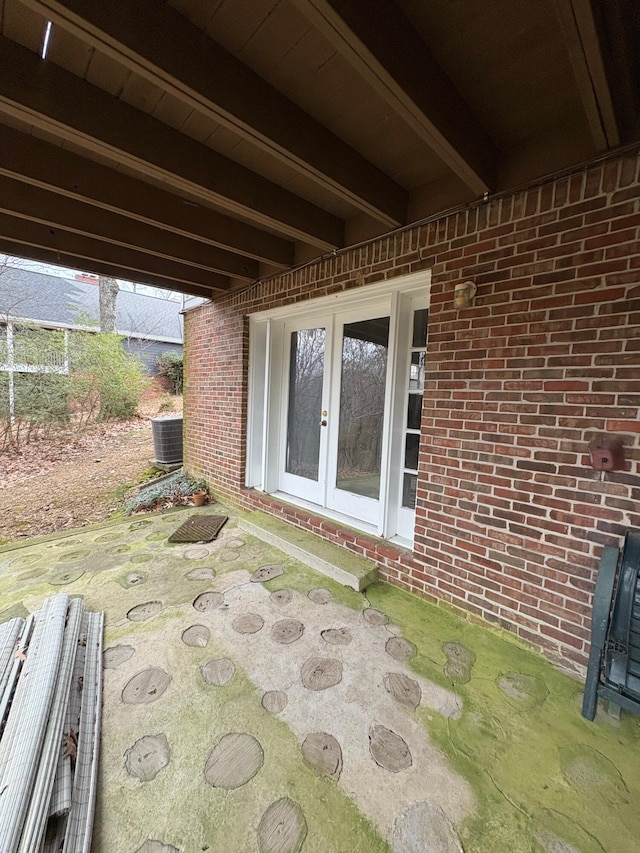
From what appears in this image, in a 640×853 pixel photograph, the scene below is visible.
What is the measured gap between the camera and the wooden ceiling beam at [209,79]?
1.17m

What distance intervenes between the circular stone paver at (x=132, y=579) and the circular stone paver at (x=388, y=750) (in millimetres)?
1903

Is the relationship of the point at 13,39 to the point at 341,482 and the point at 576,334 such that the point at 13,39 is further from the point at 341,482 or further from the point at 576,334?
the point at 341,482

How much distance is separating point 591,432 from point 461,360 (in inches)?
31.9

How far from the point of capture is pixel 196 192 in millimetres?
2096

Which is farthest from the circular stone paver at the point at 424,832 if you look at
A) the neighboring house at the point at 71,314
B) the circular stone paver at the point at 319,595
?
the neighboring house at the point at 71,314

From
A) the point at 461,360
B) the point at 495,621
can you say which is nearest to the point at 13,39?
the point at 461,360

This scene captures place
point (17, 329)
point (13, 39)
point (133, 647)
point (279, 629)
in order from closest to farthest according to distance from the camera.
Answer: point (13, 39)
point (133, 647)
point (279, 629)
point (17, 329)

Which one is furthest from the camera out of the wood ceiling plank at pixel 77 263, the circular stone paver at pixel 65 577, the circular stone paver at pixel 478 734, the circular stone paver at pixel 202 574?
the wood ceiling plank at pixel 77 263

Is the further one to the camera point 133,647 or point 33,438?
point 33,438

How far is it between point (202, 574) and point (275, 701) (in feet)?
4.29

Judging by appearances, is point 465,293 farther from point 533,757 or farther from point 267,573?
point 267,573

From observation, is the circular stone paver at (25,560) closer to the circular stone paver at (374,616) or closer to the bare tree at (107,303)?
the circular stone paver at (374,616)

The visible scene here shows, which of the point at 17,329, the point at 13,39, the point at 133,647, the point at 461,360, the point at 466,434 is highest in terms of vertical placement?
the point at 13,39

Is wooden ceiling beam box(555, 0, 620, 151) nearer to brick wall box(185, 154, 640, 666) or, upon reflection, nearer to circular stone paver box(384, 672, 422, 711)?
brick wall box(185, 154, 640, 666)
